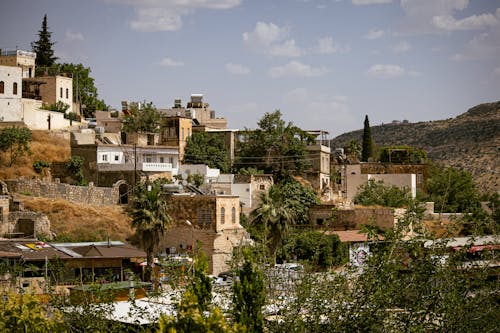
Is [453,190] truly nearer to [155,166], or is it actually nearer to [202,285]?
[155,166]

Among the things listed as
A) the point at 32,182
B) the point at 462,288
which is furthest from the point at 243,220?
the point at 462,288

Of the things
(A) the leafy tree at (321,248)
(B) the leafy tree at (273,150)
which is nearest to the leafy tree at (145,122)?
(B) the leafy tree at (273,150)

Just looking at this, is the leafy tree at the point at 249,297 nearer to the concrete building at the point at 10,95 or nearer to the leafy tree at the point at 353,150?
the concrete building at the point at 10,95

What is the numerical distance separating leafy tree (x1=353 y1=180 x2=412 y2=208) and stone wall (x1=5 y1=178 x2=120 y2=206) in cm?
1804

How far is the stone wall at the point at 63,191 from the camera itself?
45219 millimetres

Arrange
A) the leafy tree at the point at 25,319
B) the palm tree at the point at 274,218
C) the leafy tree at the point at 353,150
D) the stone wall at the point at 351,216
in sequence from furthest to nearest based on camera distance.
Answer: the leafy tree at the point at 353,150 < the stone wall at the point at 351,216 < the palm tree at the point at 274,218 < the leafy tree at the point at 25,319

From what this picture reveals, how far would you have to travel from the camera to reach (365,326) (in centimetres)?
2012

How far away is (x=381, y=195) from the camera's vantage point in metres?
59.1

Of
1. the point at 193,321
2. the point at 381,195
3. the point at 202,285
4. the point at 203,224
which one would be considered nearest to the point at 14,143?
the point at 203,224

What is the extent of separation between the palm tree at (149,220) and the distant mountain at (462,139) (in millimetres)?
49924

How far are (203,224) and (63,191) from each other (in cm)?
718

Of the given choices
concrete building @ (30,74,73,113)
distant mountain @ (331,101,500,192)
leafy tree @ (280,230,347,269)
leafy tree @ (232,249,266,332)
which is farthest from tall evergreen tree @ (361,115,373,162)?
leafy tree @ (232,249,266,332)

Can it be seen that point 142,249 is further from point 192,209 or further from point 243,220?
point 243,220

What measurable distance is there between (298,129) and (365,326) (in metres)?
42.2
